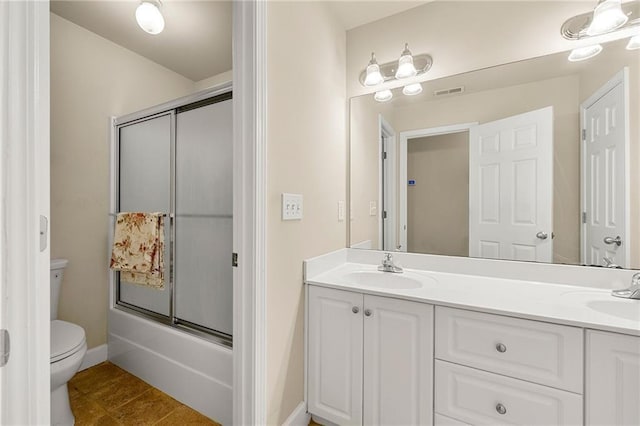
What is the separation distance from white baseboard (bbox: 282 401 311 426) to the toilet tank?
5.29 feet

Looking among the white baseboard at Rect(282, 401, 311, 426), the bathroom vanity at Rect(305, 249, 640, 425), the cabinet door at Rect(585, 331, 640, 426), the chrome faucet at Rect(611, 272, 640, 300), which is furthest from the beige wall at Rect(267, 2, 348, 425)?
the chrome faucet at Rect(611, 272, 640, 300)

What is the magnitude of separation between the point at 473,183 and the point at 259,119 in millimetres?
1233

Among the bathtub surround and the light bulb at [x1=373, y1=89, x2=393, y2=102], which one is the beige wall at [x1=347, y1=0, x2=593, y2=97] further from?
the bathtub surround

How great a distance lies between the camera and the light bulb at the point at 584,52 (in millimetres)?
1363

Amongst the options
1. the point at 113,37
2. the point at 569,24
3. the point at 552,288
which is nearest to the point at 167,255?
the point at 113,37

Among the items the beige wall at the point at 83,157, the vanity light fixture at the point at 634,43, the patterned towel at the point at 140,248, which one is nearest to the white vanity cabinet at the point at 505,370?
the vanity light fixture at the point at 634,43

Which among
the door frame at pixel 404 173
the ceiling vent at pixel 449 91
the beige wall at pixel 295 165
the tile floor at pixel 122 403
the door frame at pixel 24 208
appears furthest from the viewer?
the door frame at pixel 404 173

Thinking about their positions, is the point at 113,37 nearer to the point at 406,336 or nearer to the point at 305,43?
the point at 305,43

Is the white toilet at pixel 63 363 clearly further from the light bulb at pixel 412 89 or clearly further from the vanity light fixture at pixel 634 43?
the vanity light fixture at pixel 634 43

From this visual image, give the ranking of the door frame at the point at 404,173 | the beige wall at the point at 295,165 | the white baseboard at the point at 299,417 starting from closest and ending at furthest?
the beige wall at the point at 295,165 < the white baseboard at the point at 299,417 < the door frame at the point at 404,173

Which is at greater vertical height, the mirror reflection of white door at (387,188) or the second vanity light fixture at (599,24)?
the second vanity light fixture at (599,24)

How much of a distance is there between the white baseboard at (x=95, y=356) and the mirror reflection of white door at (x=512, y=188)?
2.59 metres

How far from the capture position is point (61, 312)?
76.0 inches

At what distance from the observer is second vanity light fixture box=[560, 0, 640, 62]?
129cm
